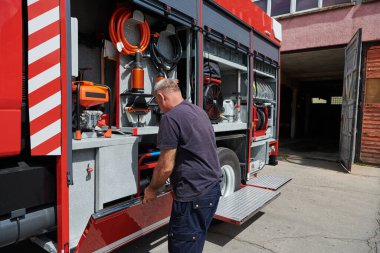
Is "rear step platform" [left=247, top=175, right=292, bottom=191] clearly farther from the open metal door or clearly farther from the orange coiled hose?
the open metal door

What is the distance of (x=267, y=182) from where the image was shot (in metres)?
4.68

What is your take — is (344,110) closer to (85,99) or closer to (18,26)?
(85,99)

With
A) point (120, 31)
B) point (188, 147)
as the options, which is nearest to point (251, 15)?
point (120, 31)

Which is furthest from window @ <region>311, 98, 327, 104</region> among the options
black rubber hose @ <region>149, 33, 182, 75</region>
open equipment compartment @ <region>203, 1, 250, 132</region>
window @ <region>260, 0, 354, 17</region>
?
black rubber hose @ <region>149, 33, 182, 75</region>

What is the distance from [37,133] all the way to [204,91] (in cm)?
226

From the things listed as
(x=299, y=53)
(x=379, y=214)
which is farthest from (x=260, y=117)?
(x=299, y=53)

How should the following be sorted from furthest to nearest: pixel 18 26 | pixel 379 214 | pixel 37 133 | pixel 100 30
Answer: pixel 379 214
pixel 100 30
pixel 37 133
pixel 18 26

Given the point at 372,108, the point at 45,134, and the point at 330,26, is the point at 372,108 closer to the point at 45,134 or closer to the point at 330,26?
the point at 330,26

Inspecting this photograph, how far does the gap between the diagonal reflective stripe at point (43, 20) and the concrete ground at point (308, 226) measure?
2314mm

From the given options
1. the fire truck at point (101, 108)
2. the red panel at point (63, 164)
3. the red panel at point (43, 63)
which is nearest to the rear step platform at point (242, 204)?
the fire truck at point (101, 108)

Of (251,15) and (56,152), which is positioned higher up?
(251,15)

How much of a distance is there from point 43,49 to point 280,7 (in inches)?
373

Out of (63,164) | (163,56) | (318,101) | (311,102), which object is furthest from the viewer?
(318,101)

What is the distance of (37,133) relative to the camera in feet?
6.15
